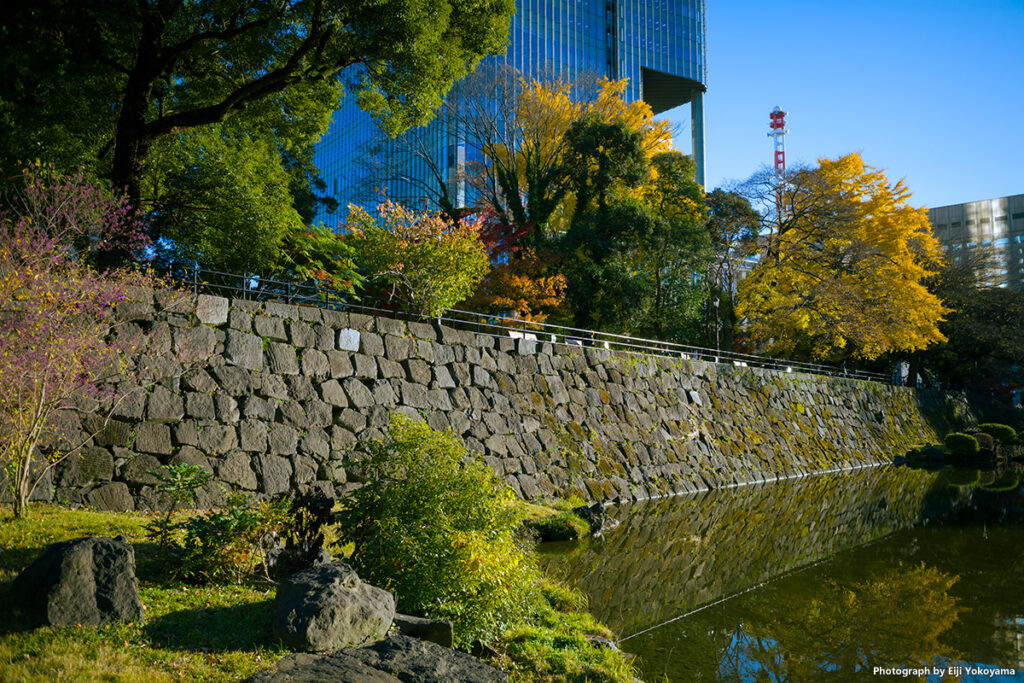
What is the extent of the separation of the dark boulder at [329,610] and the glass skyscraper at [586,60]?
3801 centimetres

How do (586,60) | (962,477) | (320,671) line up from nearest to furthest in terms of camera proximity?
(320,671), (962,477), (586,60)

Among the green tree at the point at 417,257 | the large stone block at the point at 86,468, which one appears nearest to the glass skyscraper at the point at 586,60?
the green tree at the point at 417,257

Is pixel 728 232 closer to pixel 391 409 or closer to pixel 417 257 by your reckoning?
pixel 417 257

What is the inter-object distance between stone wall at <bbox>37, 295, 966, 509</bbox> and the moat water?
196 cm

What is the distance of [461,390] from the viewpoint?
13.6m

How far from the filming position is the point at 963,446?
91.0ft

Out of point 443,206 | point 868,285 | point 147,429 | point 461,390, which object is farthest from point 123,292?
point 868,285

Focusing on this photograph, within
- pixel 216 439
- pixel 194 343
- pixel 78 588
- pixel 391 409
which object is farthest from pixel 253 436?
pixel 78 588

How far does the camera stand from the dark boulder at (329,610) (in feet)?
14.7

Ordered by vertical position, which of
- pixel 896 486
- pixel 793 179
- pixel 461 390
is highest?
pixel 793 179

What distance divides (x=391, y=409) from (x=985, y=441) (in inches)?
1127

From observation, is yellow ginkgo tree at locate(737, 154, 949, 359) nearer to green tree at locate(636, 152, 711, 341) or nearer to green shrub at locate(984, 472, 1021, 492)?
green tree at locate(636, 152, 711, 341)

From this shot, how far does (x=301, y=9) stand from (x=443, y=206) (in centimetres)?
1400

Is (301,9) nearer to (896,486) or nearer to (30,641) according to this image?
(30,641)
